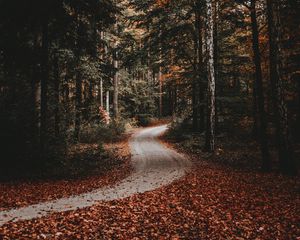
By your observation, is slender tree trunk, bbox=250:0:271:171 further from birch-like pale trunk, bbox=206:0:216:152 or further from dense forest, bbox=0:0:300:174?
birch-like pale trunk, bbox=206:0:216:152

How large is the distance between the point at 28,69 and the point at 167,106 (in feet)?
138

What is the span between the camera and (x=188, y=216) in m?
8.05

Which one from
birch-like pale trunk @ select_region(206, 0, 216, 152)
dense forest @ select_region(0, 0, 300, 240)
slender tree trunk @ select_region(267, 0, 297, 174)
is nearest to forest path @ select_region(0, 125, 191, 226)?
dense forest @ select_region(0, 0, 300, 240)

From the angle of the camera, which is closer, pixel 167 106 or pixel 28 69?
pixel 28 69

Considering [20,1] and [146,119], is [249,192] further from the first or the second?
[146,119]

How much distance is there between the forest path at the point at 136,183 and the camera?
8.39 meters

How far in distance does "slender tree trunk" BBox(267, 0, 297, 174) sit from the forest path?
181 inches

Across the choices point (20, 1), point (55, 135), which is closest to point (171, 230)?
point (55, 135)

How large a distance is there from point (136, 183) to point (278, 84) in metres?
7.13

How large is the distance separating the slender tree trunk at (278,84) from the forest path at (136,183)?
459cm

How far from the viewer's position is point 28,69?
13695 millimetres

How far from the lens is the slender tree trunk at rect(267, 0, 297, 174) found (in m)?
12.3

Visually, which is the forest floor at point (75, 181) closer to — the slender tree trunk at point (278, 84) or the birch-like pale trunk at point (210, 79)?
the birch-like pale trunk at point (210, 79)

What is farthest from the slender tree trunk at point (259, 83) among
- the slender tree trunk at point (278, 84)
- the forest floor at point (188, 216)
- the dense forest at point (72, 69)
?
the forest floor at point (188, 216)
